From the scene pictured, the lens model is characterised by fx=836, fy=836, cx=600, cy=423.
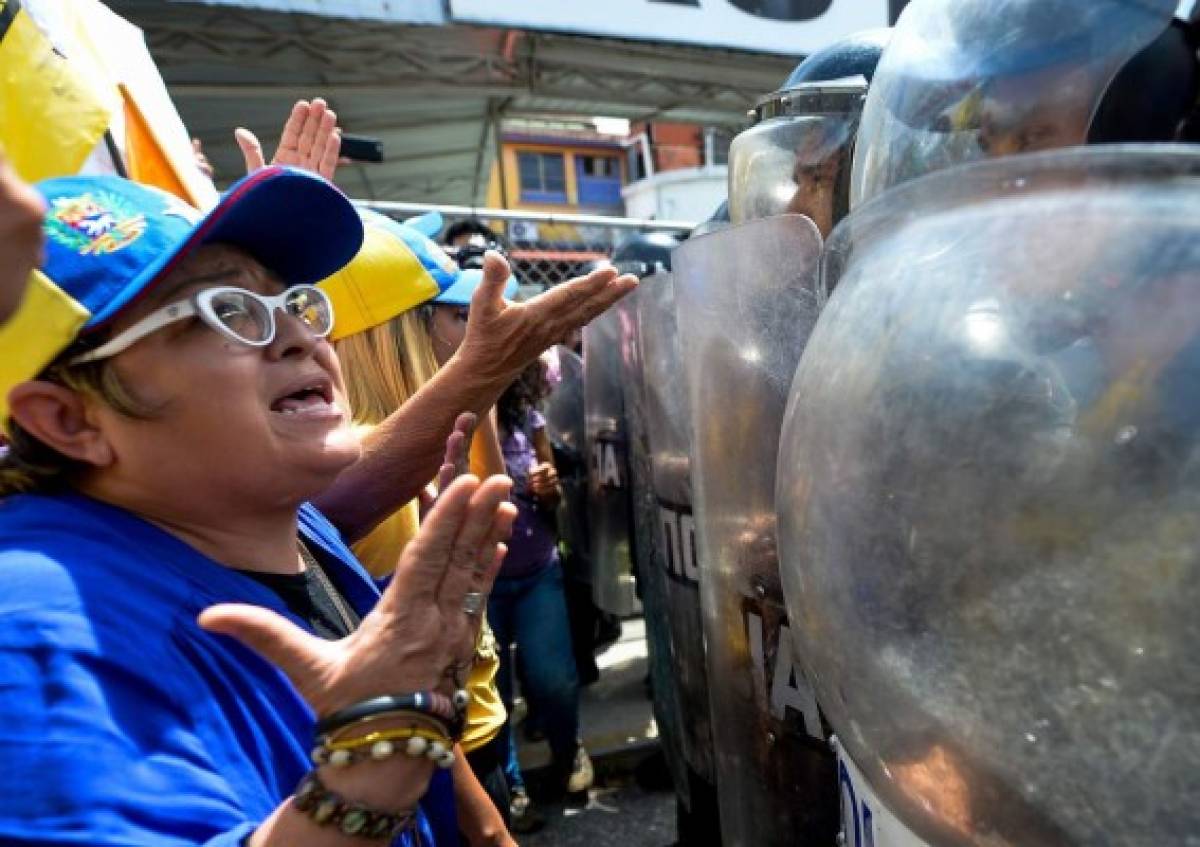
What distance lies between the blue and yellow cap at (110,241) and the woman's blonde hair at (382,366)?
85 cm

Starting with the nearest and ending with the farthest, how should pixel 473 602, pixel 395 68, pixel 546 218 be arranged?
pixel 473 602, pixel 546 218, pixel 395 68

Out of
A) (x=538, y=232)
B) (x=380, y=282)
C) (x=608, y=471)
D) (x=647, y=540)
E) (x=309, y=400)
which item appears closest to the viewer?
(x=309, y=400)

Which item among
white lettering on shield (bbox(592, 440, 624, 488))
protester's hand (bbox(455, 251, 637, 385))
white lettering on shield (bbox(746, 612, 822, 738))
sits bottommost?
white lettering on shield (bbox(592, 440, 624, 488))

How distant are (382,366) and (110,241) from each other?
1.09 m

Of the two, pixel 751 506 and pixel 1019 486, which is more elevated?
pixel 1019 486

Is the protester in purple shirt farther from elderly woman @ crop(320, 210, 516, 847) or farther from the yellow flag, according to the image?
the yellow flag

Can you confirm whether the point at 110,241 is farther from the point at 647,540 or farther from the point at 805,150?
the point at 647,540

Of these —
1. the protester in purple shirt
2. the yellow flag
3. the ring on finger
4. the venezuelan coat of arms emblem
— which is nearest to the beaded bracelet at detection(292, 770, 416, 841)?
the ring on finger

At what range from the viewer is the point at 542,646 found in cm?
336

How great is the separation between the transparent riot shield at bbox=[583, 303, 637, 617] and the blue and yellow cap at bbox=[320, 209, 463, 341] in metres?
1.41

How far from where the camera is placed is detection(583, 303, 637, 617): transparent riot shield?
3689mm

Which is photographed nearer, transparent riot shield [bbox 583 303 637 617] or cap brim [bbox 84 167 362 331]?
cap brim [bbox 84 167 362 331]

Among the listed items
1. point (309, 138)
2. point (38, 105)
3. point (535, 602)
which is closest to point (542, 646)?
point (535, 602)

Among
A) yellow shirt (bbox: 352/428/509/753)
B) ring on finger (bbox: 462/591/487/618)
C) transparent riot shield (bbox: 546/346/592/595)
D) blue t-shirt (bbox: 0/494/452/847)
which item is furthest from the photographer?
transparent riot shield (bbox: 546/346/592/595)
